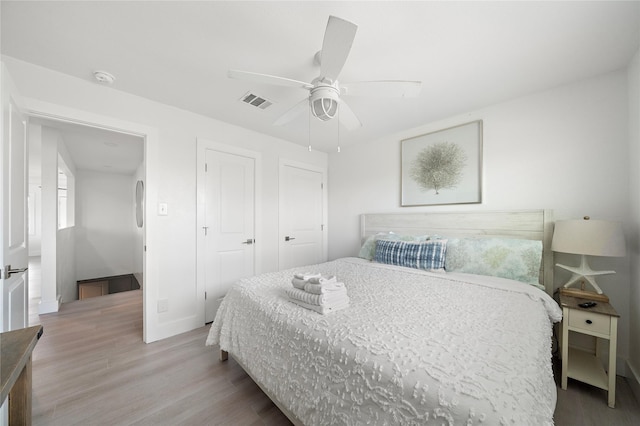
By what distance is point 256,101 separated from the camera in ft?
8.04

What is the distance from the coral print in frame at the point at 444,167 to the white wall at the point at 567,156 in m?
0.08

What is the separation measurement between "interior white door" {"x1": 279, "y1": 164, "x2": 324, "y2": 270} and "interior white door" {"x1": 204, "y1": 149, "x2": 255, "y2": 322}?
0.52 metres

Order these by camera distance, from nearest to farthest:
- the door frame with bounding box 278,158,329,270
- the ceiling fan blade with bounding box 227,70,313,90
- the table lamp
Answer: the ceiling fan blade with bounding box 227,70,313,90
the table lamp
the door frame with bounding box 278,158,329,270

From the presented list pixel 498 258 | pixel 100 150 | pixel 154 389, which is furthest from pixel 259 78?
pixel 100 150

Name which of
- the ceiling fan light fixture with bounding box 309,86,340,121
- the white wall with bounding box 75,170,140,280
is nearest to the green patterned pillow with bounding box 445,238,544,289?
the ceiling fan light fixture with bounding box 309,86,340,121

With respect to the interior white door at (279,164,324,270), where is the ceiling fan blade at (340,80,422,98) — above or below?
above

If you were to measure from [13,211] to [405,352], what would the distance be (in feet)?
7.90

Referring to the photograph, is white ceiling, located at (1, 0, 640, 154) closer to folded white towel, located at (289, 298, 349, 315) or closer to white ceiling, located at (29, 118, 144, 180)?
white ceiling, located at (29, 118, 144, 180)

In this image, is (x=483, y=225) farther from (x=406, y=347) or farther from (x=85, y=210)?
(x=85, y=210)

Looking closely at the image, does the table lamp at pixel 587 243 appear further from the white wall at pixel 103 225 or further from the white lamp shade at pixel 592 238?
the white wall at pixel 103 225

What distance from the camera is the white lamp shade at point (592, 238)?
5.36ft

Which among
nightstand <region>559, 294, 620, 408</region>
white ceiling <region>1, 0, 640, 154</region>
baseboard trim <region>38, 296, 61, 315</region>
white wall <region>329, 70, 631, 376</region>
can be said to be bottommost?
baseboard trim <region>38, 296, 61, 315</region>

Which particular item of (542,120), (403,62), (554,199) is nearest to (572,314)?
(554,199)

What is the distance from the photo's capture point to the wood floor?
4.86ft
